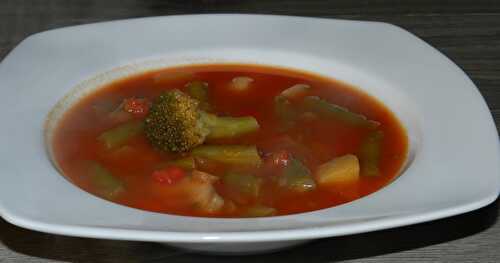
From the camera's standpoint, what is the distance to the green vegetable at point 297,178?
101 inches

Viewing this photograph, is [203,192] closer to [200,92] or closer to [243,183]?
[243,183]

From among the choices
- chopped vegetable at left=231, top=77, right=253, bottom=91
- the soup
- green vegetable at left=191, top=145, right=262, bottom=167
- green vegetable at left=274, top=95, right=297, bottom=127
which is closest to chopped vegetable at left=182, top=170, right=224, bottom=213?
the soup

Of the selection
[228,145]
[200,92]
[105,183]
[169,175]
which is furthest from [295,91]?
[105,183]

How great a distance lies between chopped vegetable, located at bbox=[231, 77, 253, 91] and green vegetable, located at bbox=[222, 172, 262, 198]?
2.30 ft

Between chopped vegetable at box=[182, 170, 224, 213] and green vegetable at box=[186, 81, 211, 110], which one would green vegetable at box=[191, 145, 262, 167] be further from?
green vegetable at box=[186, 81, 211, 110]

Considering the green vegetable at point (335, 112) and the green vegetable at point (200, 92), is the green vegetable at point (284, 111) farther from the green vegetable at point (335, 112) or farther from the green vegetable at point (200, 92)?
the green vegetable at point (200, 92)

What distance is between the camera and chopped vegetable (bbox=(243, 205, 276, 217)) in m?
2.41

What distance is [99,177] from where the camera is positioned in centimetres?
259

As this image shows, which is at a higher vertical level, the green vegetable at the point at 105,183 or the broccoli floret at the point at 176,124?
the broccoli floret at the point at 176,124

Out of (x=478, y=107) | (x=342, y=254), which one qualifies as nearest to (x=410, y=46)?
(x=478, y=107)

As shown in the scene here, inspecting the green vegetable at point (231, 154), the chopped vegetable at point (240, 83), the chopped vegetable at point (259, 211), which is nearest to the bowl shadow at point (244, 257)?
the chopped vegetable at point (259, 211)

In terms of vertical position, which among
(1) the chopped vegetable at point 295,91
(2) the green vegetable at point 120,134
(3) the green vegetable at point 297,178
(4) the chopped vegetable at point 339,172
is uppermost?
(1) the chopped vegetable at point 295,91

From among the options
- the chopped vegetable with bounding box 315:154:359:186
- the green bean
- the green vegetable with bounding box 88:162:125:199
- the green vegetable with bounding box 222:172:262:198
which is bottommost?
the green vegetable with bounding box 88:162:125:199

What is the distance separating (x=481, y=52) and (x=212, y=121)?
1644mm
